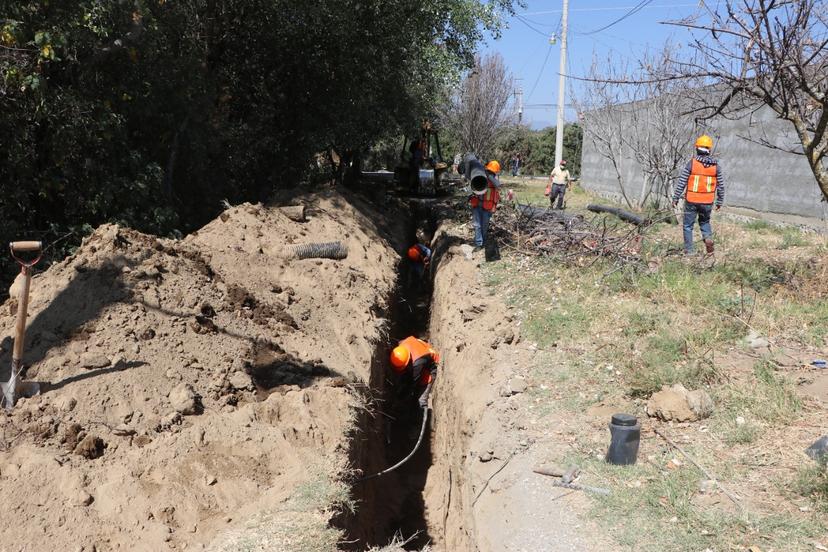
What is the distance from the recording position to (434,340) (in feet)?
33.1

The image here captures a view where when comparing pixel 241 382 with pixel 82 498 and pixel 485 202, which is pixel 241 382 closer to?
pixel 82 498

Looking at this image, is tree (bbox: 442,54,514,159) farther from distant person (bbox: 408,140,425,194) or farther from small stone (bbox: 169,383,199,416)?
small stone (bbox: 169,383,199,416)

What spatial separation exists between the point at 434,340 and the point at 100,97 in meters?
5.95

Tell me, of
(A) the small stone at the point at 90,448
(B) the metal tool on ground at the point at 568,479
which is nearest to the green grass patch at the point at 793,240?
(B) the metal tool on ground at the point at 568,479

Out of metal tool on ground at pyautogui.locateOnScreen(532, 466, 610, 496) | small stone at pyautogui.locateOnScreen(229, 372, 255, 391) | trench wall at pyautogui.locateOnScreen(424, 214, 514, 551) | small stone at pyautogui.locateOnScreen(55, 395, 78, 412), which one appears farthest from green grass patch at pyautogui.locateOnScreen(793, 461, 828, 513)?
small stone at pyautogui.locateOnScreen(55, 395, 78, 412)

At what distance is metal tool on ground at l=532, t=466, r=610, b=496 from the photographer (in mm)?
4297

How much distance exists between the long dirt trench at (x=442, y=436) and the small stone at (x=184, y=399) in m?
1.37

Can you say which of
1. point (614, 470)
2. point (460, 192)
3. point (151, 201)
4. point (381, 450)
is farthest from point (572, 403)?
point (460, 192)

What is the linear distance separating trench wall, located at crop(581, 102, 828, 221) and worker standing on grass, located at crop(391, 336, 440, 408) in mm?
8963

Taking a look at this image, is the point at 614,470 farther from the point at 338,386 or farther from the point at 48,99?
the point at 48,99

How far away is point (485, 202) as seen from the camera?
10.1 metres

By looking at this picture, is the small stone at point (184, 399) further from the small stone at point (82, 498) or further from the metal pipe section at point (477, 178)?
the metal pipe section at point (477, 178)

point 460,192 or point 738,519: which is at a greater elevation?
point 460,192

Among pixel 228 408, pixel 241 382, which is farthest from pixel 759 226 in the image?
pixel 228 408
